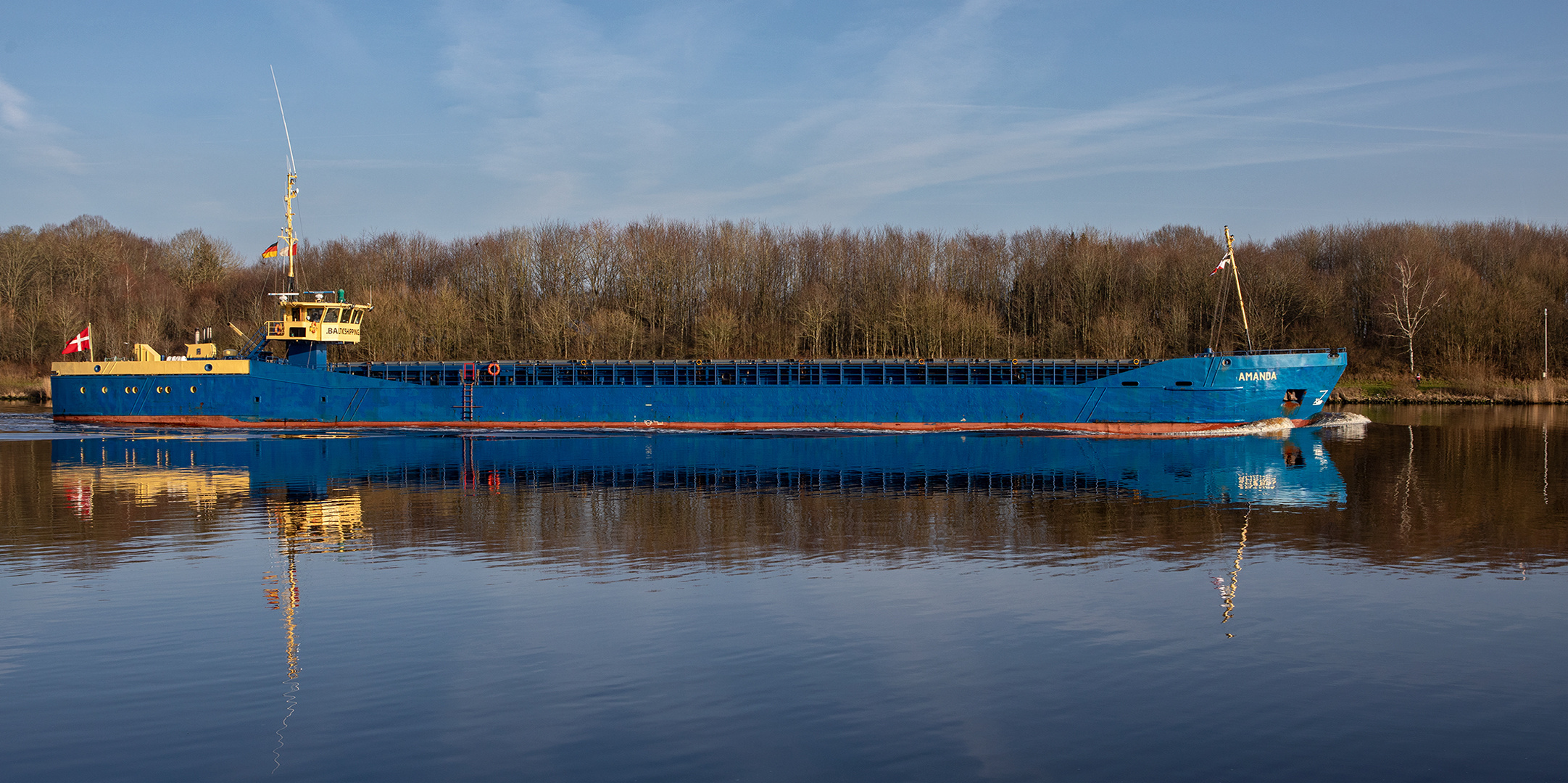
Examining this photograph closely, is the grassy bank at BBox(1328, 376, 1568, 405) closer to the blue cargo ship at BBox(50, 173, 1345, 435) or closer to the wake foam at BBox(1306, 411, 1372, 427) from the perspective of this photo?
the wake foam at BBox(1306, 411, 1372, 427)

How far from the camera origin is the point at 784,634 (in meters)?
12.0

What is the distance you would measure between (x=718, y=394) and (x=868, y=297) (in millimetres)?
36439

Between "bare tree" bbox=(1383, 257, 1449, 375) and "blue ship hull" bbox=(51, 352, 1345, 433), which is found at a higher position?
"bare tree" bbox=(1383, 257, 1449, 375)

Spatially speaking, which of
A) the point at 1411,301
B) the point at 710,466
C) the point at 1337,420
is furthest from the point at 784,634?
the point at 1411,301

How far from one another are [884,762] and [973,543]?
9.75 metres

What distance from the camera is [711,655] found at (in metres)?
11.2

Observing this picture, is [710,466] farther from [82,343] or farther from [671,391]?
[82,343]

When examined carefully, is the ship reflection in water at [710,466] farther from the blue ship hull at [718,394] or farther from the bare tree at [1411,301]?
the bare tree at [1411,301]

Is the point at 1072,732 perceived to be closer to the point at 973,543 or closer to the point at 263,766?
the point at 263,766

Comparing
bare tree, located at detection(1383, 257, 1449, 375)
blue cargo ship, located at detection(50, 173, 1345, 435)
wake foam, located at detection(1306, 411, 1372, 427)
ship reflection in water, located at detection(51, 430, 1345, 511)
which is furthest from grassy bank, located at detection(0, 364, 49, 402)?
bare tree, located at detection(1383, 257, 1449, 375)

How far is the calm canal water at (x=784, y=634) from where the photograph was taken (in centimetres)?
872

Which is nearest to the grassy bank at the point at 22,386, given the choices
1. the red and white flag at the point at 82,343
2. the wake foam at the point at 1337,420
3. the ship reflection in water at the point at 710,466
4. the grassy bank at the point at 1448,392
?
the red and white flag at the point at 82,343

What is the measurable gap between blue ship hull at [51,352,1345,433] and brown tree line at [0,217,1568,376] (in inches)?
818

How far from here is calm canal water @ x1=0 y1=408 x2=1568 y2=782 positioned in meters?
8.72
